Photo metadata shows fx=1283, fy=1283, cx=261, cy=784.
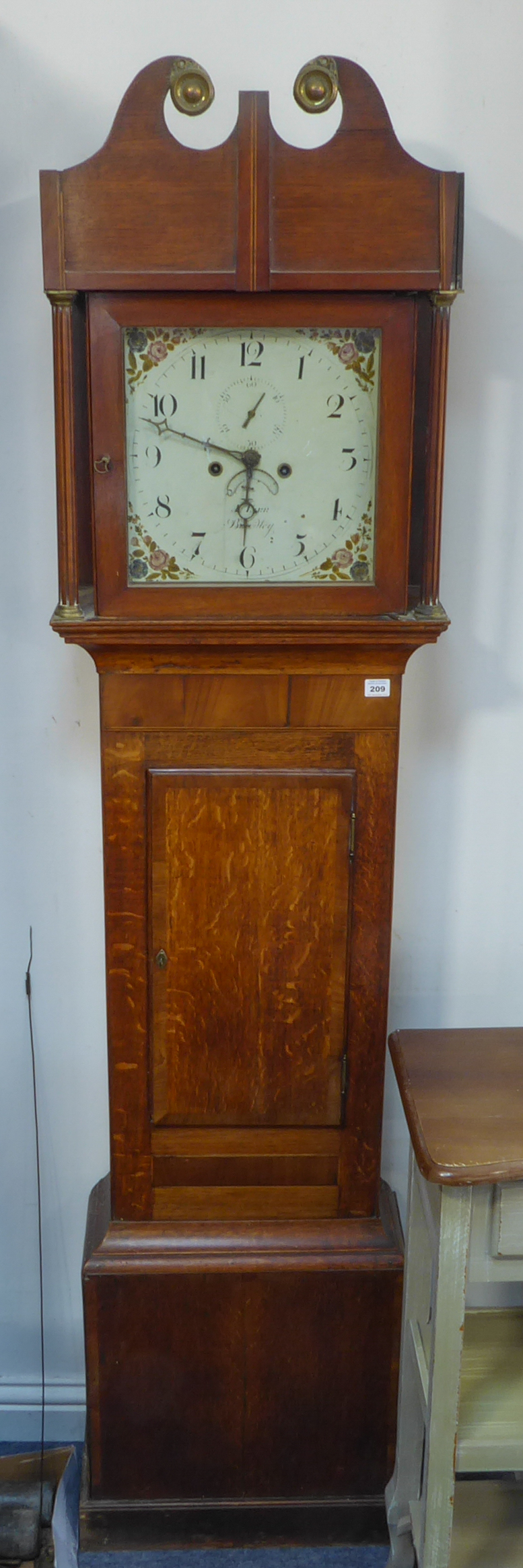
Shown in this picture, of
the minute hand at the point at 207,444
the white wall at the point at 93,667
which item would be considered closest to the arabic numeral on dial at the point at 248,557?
the minute hand at the point at 207,444

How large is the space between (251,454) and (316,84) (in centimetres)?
43

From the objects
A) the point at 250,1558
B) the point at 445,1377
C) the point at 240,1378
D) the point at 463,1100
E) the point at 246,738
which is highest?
the point at 246,738

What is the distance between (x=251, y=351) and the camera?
1.62 metres

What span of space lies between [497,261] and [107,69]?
2.03 ft

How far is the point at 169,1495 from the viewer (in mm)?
2037

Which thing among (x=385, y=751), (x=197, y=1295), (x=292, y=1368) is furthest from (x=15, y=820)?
(x=292, y=1368)

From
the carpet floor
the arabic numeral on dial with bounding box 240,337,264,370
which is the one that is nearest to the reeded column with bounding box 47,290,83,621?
the arabic numeral on dial with bounding box 240,337,264,370

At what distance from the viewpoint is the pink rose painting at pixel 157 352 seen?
1.61 m

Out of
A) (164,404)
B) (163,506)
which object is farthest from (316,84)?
(163,506)

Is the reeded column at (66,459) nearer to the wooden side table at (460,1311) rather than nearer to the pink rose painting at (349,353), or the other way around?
the pink rose painting at (349,353)

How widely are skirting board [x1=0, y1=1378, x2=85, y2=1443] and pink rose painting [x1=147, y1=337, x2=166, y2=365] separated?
178 cm

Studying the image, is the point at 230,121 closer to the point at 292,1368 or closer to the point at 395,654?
the point at 395,654

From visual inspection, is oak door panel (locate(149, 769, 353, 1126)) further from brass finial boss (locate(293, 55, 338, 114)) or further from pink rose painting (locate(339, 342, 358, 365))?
brass finial boss (locate(293, 55, 338, 114))

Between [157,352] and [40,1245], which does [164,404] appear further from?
[40,1245]
